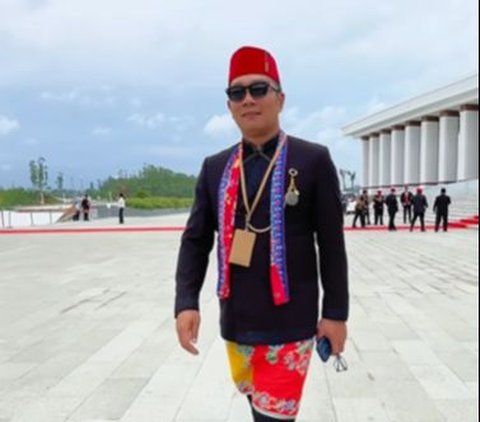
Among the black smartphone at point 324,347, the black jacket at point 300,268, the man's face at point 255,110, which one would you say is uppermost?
the man's face at point 255,110

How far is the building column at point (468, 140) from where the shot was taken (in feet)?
119

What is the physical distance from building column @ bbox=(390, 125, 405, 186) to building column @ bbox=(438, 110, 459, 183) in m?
8.10

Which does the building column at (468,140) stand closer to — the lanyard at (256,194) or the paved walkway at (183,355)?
the paved walkway at (183,355)

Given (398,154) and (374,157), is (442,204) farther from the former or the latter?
(374,157)

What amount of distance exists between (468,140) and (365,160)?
70.6 ft

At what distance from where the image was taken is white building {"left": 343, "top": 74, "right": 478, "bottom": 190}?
36.3m

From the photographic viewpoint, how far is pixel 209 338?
5.14 meters

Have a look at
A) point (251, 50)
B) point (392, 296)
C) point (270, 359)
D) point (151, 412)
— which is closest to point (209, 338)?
point (151, 412)

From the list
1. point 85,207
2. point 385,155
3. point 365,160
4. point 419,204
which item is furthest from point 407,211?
point 365,160

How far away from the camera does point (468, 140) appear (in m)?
36.4

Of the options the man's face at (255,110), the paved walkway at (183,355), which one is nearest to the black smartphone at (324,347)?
the man's face at (255,110)

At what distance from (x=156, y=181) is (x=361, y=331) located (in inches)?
1777

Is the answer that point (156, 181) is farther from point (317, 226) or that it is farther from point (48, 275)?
point (317, 226)

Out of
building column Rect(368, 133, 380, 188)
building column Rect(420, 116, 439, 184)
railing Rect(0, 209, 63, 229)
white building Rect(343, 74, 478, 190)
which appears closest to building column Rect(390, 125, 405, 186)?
white building Rect(343, 74, 478, 190)
